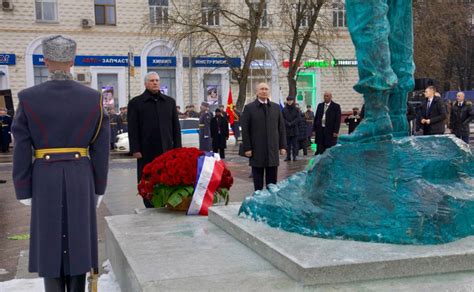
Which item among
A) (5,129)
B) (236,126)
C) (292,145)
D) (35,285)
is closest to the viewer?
(35,285)

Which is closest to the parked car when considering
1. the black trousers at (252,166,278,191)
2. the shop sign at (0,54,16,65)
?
the shop sign at (0,54,16,65)

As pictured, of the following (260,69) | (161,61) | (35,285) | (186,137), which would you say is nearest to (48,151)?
(35,285)

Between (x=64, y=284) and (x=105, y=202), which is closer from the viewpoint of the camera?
(x=64, y=284)

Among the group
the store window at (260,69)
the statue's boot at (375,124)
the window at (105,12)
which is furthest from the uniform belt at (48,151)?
the store window at (260,69)

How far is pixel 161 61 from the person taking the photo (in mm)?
31766

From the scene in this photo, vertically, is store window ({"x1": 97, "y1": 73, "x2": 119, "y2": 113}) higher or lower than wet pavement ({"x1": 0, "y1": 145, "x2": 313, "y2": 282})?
higher

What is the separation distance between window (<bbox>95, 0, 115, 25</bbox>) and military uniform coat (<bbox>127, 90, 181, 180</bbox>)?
24519 mm

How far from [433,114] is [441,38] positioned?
23404 millimetres

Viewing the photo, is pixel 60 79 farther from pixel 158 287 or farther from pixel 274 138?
pixel 274 138

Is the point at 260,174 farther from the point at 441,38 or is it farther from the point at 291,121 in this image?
the point at 441,38

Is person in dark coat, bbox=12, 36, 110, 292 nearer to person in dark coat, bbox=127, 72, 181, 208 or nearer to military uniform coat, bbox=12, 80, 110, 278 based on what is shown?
military uniform coat, bbox=12, 80, 110, 278

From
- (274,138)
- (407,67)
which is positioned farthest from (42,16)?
(407,67)

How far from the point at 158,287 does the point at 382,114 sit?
2.29 m

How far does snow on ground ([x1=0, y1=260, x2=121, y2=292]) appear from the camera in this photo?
4930 millimetres
